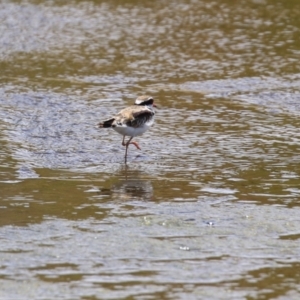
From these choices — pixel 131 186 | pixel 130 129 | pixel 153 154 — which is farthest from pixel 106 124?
pixel 131 186

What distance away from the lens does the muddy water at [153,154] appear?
6.53 metres

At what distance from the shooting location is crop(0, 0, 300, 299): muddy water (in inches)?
257

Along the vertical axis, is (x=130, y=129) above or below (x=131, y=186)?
above

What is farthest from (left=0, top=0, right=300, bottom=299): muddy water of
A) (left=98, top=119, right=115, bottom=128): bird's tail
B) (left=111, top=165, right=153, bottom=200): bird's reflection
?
(left=98, top=119, right=115, bottom=128): bird's tail

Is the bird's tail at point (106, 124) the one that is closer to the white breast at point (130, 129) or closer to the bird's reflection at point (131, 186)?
the white breast at point (130, 129)

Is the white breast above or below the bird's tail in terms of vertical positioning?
below

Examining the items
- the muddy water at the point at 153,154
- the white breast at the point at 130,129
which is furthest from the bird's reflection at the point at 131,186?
the white breast at the point at 130,129

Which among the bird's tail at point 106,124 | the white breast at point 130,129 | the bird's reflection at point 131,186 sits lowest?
the bird's reflection at point 131,186

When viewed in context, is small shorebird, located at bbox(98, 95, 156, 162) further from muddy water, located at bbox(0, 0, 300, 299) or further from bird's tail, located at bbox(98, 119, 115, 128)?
muddy water, located at bbox(0, 0, 300, 299)

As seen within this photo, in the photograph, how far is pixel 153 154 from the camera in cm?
1023

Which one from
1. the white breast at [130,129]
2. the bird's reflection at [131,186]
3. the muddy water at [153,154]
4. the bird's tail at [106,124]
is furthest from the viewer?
the white breast at [130,129]

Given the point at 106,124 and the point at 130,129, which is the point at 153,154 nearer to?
the point at 130,129

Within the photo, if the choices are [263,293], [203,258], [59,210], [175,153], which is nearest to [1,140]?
[175,153]

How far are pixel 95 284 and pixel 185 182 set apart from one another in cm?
287
